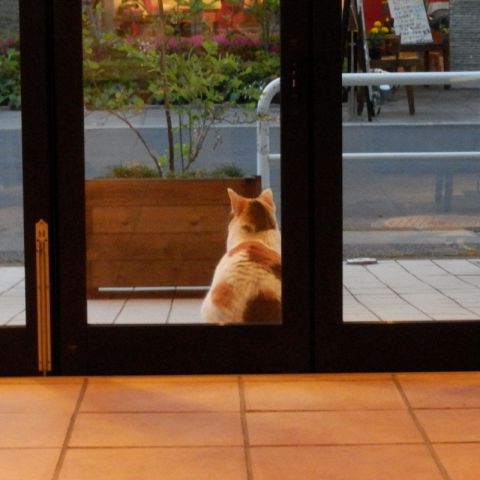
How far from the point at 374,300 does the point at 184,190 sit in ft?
2.39

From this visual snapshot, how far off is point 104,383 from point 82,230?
50cm

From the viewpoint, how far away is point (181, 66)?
13.5 feet

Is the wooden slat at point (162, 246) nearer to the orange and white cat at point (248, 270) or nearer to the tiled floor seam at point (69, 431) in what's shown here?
the orange and white cat at point (248, 270)

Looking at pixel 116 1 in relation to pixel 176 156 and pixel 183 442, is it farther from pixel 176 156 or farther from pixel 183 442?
pixel 183 442

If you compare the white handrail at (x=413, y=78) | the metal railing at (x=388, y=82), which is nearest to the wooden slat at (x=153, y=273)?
the metal railing at (x=388, y=82)

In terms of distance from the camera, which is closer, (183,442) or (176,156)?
(183,442)

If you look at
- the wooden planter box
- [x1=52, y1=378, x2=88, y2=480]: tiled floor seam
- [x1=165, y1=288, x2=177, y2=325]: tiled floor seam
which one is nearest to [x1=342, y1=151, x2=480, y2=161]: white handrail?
the wooden planter box

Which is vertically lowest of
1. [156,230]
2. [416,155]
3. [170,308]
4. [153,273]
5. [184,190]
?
[170,308]

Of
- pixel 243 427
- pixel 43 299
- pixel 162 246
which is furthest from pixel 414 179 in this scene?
pixel 43 299

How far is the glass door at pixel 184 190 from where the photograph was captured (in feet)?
13.4

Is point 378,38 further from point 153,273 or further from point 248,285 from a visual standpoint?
point 153,273

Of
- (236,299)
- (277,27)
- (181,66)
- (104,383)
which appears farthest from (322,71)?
(104,383)

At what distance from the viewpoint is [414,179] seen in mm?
4113

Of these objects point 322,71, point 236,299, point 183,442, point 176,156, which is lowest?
point 183,442
